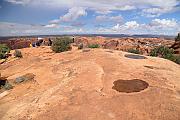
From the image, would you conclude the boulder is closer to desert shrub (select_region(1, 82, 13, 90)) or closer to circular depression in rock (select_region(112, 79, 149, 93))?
desert shrub (select_region(1, 82, 13, 90))

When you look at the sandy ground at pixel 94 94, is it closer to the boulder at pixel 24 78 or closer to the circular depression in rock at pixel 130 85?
the circular depression in rock at pixel 130 85

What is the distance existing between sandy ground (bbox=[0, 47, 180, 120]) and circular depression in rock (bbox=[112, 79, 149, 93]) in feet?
0.97

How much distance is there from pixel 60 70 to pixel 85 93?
9025mm

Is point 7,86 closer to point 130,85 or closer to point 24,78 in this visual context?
point 24,78

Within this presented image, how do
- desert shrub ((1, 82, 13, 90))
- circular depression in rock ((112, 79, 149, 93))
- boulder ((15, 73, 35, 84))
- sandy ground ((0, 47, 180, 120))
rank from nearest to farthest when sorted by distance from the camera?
sandy ground ((0, 47, 180, 120)) < circular depression in rock ((112, 79, 149, 93)) < desert shrub ((1, 82, 13, 90)) < boulder ((15, 73, 35, 84))

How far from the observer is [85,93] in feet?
67.9

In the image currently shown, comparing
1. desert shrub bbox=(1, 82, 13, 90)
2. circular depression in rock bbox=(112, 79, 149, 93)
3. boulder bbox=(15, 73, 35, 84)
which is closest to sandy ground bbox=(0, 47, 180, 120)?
circular depression in rock bbox=(112, 79, 149, 93)

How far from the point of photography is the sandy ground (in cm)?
1761

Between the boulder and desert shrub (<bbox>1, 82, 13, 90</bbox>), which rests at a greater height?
the boulder

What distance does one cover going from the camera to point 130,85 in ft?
73.0

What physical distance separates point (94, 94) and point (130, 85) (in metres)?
3.82

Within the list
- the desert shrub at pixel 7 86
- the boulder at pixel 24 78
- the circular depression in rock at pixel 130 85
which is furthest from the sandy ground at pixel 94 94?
the boulder at pixel 24 78

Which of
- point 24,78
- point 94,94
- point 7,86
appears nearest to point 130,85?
point 94,94

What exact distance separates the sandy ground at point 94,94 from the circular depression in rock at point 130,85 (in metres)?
0.30
